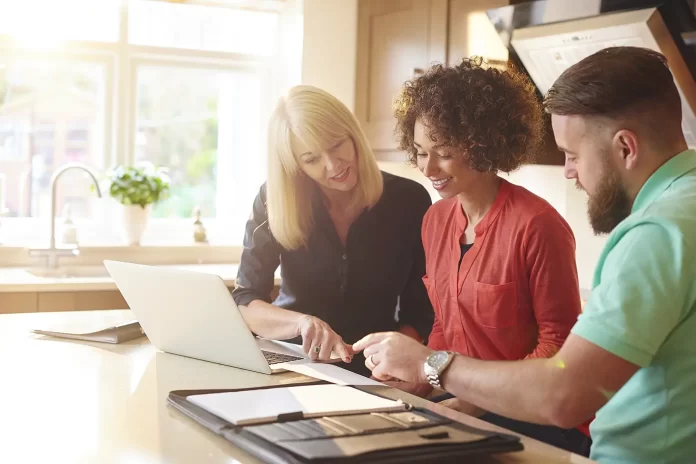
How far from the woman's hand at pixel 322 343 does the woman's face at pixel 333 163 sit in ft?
1.64

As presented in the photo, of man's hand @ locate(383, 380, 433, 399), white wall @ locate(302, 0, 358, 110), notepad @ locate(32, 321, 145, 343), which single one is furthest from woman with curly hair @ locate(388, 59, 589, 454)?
white wall @ locate(302, 0, 358, 110)

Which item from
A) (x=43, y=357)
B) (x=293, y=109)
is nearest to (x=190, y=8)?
(x=293, y=109)

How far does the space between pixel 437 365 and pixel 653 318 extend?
1.10ft

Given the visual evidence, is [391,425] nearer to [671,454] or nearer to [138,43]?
[671,454]

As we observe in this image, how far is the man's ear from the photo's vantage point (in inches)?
46.8

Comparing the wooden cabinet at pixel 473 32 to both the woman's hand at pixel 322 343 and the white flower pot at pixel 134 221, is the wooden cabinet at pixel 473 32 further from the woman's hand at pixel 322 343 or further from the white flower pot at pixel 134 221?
the woman's hand at pixel 322 343

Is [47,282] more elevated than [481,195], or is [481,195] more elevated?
[481,195]

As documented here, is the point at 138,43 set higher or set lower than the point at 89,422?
higher

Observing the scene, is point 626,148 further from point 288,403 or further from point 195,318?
point 195,318

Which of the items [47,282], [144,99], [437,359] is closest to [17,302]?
[47,282]

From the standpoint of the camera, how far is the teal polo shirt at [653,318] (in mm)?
1050

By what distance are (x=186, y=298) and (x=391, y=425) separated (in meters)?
0.67

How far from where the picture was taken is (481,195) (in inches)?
72.6

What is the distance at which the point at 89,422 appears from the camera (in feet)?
4.11
